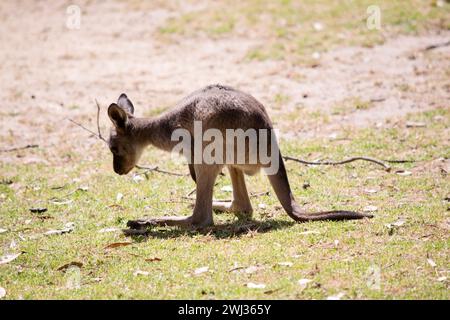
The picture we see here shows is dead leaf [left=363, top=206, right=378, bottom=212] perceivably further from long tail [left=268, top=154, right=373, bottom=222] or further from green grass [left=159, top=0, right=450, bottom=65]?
green grass [left=159, top=0, right=450, bottom=65]

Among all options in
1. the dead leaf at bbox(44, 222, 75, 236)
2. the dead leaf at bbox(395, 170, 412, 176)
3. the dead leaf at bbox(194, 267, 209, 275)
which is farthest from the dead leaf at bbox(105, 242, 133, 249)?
the dead leaf at bbox(395, 170, 412, 176)

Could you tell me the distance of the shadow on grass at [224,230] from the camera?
235 inches

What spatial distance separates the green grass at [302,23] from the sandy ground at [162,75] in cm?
27

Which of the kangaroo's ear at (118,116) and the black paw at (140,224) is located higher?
the kangaroo's ear at (118,116)

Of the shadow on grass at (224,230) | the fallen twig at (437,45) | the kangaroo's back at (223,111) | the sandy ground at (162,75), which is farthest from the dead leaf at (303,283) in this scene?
the fallen twig at (437,45)

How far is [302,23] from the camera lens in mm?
12547

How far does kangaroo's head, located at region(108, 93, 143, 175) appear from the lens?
6609 mm

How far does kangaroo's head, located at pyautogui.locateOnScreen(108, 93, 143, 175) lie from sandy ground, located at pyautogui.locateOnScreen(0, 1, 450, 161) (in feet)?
7.17

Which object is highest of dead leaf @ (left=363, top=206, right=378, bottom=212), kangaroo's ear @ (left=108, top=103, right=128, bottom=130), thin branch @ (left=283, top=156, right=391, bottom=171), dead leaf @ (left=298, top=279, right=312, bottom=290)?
kangaroo's ear @ (left=108, top=103, right=128, bottom=130)

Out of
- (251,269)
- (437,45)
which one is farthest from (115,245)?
(437,45)

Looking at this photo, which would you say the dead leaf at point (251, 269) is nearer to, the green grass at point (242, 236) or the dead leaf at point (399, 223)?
the green grass at point (242, 236)

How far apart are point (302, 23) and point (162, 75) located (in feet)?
9.62

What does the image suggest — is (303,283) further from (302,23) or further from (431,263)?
(302,23)

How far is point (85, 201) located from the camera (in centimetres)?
714
